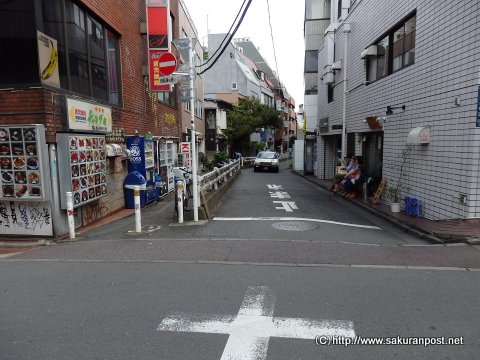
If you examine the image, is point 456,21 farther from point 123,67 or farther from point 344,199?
point 123,67

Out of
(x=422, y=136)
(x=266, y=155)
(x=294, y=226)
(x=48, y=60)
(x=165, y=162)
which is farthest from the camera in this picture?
(x=266, y=155)

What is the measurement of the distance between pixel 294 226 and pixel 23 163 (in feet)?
20.0

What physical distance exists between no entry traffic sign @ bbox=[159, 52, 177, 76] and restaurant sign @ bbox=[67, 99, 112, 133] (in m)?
1.92

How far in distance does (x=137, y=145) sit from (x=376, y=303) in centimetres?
930

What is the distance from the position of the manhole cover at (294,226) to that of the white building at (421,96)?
3063 millimetres

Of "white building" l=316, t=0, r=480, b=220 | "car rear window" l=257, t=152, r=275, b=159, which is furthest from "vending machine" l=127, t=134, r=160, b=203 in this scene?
"car rear window" l=257, t=152, r=275, b=159

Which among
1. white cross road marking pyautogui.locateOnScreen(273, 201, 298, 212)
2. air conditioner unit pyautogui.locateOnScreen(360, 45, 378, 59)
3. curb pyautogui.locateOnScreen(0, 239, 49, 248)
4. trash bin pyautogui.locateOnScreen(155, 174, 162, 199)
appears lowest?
white cross road marking pyautogui.locateOnScreen(273, 201, 298, 212)

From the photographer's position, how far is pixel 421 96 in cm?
1009

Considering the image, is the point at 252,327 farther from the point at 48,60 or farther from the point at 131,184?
the point at 131,184

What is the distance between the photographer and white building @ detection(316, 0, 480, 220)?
8.04 meters

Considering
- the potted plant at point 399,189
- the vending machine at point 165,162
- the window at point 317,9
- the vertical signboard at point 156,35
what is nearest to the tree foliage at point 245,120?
the window at point 317,9

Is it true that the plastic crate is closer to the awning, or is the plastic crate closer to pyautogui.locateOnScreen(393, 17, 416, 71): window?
the awning

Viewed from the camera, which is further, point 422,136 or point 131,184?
point 131,184

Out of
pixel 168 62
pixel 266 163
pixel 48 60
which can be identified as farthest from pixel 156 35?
pixel 266 163
